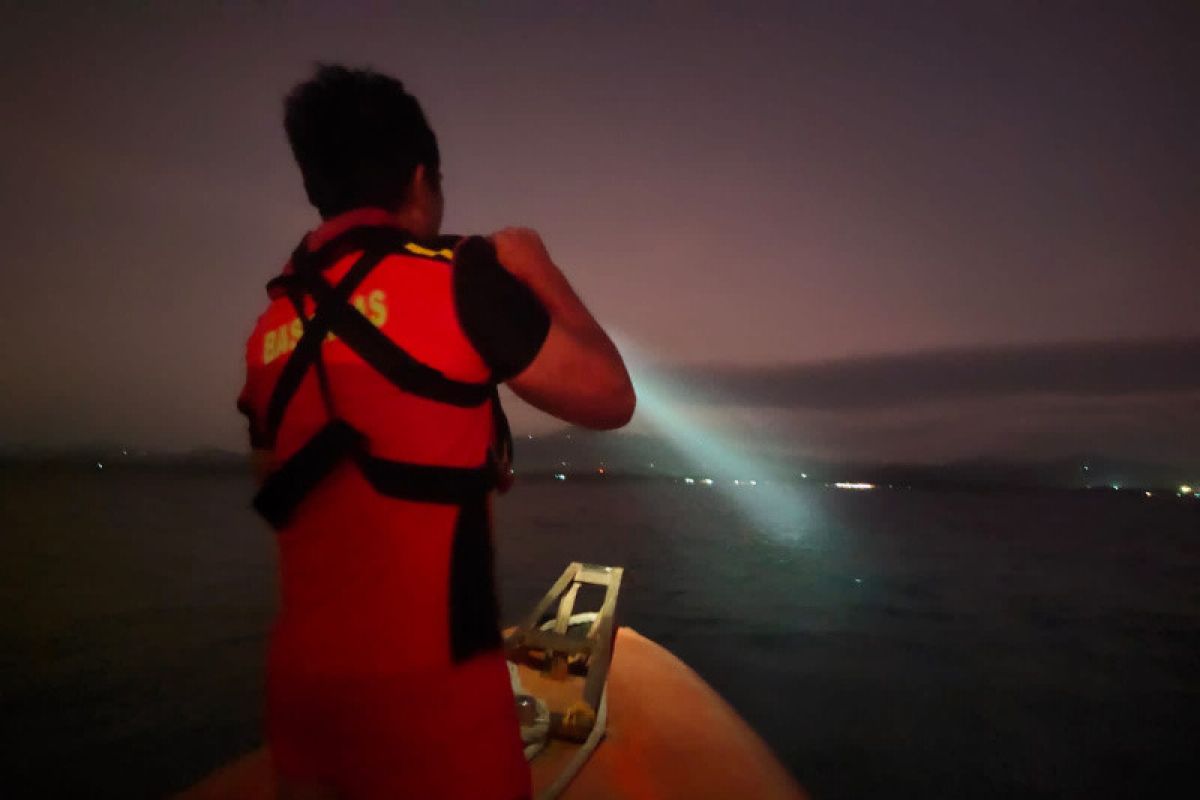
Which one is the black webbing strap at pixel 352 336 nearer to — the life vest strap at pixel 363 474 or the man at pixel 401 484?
the man at pixel 401 484

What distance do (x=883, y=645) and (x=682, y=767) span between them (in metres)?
13.4

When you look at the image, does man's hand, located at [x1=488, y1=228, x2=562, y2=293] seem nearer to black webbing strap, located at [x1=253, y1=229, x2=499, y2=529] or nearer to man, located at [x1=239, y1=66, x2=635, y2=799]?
man, located at [x1=239, y1=66, x2=635, y2=799]

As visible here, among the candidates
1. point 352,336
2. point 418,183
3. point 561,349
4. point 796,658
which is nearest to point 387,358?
point 352,336

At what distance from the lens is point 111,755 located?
8680 mm

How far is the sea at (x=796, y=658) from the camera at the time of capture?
8844 millimetres

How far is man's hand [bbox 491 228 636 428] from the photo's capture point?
54.0 inches

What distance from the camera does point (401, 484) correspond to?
Answer: 50.3 inches

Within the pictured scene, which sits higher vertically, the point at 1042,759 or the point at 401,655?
the point at 401,655

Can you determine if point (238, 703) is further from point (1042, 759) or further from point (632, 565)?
point (632, 565)

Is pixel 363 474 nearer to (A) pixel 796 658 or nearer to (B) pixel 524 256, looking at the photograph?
(B) pixel 524 256

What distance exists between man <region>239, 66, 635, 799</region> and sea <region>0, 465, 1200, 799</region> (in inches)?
340

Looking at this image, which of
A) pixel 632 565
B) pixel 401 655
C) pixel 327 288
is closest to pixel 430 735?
pixel 401 655

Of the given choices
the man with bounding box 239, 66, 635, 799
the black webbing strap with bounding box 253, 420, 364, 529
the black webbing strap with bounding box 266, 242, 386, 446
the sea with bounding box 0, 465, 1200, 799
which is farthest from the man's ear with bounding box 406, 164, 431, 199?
the sea with bounding box 0, 465, 1200, 799

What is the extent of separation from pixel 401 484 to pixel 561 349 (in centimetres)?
41
